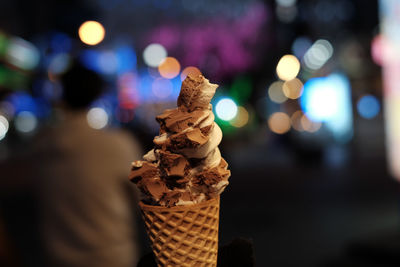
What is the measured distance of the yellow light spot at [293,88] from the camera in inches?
1118

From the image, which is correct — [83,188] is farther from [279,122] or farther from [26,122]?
[26,122]

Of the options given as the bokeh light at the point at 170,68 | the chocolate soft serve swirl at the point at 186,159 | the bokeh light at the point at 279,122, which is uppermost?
the bokeh light at the point at 170,68

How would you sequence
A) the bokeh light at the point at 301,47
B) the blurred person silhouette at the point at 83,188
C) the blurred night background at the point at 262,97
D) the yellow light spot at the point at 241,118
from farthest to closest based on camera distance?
1. the yellow light spot at the point at 241,118
2. the bokeh light at the point at 301,47
3. the blurred night background at the point at 262,97
4. the blurred person silhouette at the point at 83,188

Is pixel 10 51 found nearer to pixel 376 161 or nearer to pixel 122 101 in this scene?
pixel 122 101

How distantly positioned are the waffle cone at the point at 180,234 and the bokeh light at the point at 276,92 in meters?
33.9

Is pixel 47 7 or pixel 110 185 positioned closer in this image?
pixel 110 185

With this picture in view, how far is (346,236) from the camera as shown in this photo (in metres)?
7.35

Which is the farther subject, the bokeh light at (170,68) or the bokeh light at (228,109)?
the bokeh light at (228,109)

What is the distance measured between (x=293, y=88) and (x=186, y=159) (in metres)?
28.9

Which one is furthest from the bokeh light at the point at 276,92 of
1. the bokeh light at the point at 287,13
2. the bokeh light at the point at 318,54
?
the bokeh light at the point at 287,13

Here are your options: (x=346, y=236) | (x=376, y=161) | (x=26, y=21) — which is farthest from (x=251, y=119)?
(x=346, y=236)

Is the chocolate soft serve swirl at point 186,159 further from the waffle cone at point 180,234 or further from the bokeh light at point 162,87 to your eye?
the bokeh light at point 162,87

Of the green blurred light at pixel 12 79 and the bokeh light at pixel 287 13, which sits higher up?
the bokeh light at pixel 287 13

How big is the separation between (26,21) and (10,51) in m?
6.70
